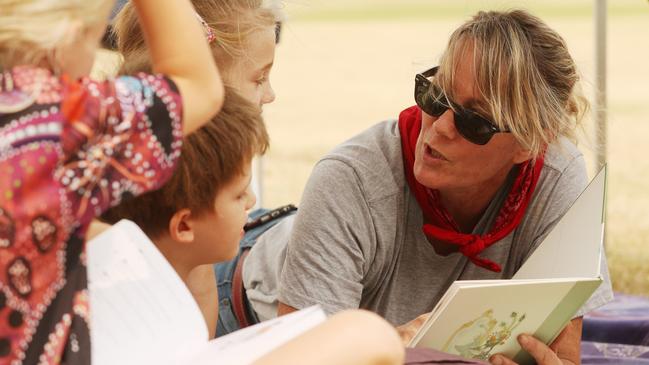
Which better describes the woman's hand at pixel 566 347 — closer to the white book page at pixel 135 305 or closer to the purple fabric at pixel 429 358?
the purple fabric at pixel 429 358

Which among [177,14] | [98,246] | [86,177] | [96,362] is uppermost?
[177,14]

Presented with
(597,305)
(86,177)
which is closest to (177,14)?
(86,177)

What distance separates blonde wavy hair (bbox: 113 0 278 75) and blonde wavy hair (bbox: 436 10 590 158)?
428 mm

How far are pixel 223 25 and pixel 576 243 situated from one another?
86 centimetres

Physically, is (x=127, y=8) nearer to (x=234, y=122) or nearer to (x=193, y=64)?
(x=234, y=122)

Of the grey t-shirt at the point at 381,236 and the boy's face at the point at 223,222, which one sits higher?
the boy's face at the point at 223,222

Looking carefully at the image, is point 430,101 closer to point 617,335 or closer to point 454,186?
point 454,186

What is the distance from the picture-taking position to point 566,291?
2064 mm

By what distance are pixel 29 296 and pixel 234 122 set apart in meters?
0.59

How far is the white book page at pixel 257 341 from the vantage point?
153cm

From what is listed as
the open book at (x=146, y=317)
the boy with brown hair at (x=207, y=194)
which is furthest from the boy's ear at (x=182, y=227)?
the open book at (x=146, y=317)

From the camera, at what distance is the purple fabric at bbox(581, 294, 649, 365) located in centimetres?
294

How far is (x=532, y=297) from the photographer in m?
2.03

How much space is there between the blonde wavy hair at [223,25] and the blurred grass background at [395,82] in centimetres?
12
